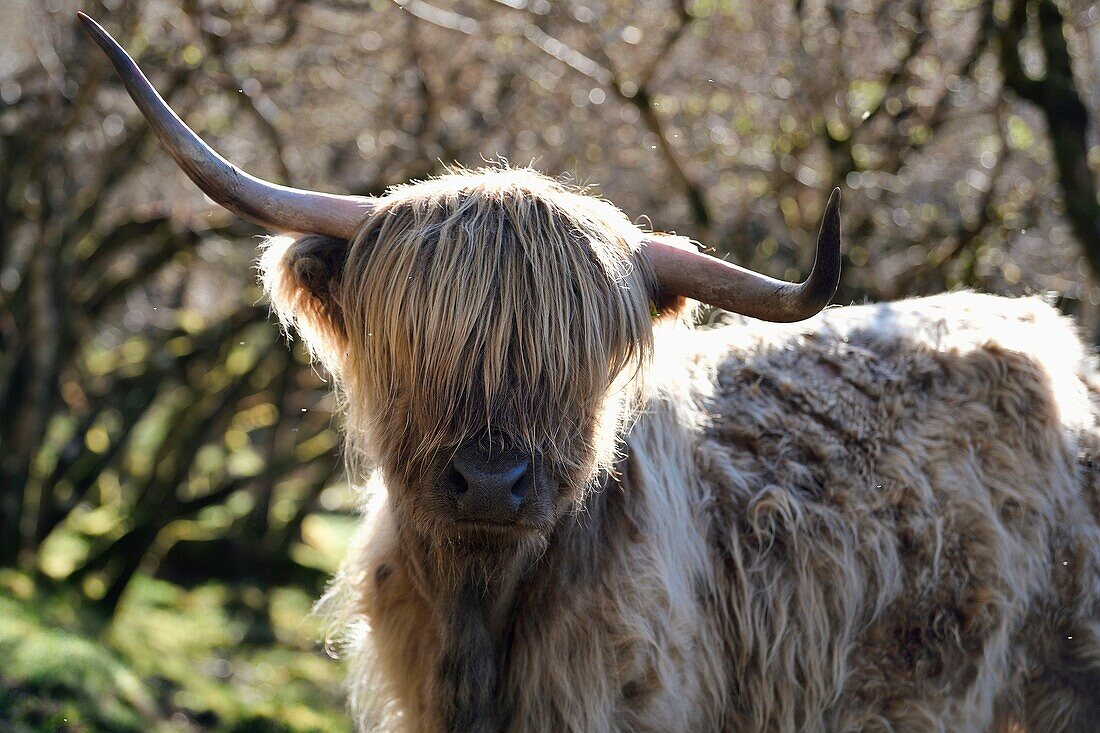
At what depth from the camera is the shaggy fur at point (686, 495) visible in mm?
3094

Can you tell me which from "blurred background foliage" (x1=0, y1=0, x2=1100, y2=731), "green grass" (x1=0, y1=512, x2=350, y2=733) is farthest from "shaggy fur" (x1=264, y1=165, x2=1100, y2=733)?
"green grass" (x1=0, y1=512, x2=350, y2=733)

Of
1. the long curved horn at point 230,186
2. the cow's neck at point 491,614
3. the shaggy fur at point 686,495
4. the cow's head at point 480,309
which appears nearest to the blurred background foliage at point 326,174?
the shaggy fur at point 686,495

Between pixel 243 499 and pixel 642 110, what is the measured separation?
886cm

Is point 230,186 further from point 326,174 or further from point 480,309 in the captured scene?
point 326,174

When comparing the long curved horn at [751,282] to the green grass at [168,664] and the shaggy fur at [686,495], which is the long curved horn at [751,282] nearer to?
the shaggy fur at [686,495]

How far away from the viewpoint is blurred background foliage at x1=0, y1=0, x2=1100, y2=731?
6.89m

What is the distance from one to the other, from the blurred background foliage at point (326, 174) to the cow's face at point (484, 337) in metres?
3.02

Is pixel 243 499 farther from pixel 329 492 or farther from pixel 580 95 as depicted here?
pixel 580 95

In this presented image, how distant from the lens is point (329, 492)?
1498 cm

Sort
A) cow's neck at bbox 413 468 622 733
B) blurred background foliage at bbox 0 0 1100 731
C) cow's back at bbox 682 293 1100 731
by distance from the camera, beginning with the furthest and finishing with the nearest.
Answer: blurred background foliage at bbox 0 0 1100 731, cow's back at bbox 682 293 1100 731, cow's neck at bbox 413 468 622 733

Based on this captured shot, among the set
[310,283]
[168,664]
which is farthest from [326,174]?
[310,283]

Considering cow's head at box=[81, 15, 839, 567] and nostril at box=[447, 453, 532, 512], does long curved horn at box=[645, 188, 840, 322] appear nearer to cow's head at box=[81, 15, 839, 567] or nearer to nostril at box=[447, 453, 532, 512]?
cow's head at box=[81, 15, 839, 567]

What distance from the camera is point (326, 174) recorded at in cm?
989

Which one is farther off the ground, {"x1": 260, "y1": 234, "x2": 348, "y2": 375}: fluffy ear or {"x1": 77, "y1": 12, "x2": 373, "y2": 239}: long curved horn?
{"x1": 77, "y1": 12, "x2": 373, "y2": 239}: long curved horn
